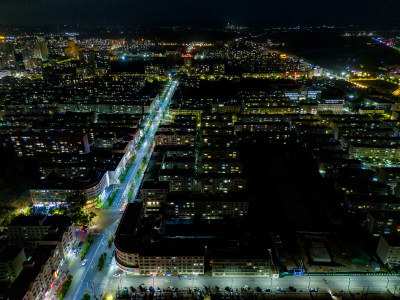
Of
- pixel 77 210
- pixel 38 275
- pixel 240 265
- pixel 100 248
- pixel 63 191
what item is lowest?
pixel 100 248

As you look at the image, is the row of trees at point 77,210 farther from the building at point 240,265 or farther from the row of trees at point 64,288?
the building at point 240,265

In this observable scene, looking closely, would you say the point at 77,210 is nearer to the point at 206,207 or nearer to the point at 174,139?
the point at 206,207

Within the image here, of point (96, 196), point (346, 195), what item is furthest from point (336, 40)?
point (96, 196)

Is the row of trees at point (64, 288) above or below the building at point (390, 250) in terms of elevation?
below

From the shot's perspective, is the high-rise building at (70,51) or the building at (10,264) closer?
the building at (10,264)

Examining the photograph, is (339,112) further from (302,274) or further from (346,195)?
(302,274)

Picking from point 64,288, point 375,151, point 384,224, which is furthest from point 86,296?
point 375,151

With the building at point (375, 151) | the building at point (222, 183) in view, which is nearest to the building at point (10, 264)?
the building at point (222, 183)
